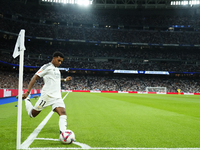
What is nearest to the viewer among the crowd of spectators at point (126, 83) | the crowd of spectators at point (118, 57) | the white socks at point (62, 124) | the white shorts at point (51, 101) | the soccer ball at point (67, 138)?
the soccer ball at point (67, 138)

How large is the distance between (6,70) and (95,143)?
52.6 m

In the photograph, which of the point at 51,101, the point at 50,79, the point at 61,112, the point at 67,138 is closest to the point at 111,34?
the point at 50,79

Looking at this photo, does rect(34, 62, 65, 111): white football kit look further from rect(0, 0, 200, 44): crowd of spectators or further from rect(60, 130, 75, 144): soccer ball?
rect(0, 0, 200, 44): crowd of spectators

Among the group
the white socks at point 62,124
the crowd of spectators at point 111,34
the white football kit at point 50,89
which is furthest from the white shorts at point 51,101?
the crowd of spectators at point 111,34

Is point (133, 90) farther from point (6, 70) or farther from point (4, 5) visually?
point (4, 5)

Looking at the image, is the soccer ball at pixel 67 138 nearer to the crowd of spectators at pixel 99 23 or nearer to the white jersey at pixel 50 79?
the white jersey at pixel 50 79

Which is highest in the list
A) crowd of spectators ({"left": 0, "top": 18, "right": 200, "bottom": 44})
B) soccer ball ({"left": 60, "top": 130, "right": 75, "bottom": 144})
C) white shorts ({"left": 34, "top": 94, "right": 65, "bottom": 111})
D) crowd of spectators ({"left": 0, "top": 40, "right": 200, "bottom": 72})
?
crowd of spectators ({"left": 0, "top": 18, "right": 200, "bottom": 44})

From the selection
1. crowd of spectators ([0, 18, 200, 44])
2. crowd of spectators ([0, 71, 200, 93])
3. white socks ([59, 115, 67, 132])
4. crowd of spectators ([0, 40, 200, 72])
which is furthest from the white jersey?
crowd of spectators ([0, 18, 200, 44])

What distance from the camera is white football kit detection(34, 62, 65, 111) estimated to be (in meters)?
4.37

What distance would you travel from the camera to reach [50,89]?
14.5 feet

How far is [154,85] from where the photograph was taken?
54.7m

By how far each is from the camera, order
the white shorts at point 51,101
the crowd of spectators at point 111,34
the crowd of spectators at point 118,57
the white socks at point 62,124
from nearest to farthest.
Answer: the white socks at point 62,124 → the white shorts at point 51,101 → the crowd of spectators at point 118,57 → the crowd of spectators at point 111,34

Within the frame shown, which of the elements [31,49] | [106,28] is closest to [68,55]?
[31,49]

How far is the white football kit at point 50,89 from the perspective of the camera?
4367 mm
